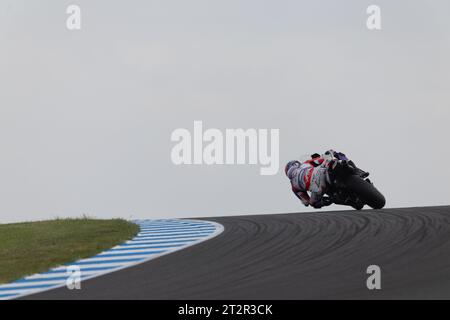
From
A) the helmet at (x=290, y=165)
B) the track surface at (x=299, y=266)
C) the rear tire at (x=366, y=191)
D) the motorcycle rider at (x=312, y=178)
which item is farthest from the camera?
the helmet at (x=290, y=165)

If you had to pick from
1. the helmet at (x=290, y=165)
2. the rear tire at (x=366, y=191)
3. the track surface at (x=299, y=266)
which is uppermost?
the helmet at (x=290, y=165)

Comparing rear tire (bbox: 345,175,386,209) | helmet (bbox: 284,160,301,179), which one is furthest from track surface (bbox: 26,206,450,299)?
helmet (bbox: 284,160,301,179)

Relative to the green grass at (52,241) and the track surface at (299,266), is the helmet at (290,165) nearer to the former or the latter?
the track surface at (299,266)

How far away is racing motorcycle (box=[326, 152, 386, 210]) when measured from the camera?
2083cm

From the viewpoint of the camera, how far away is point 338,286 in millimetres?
12344

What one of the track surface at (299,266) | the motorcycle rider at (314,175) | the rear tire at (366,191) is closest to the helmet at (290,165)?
the motorcycle rider at (314,175)

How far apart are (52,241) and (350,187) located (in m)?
7.56

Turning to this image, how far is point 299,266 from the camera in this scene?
14.1 m

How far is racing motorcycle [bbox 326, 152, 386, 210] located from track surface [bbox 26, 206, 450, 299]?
157 cm

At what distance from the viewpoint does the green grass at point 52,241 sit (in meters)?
15.9

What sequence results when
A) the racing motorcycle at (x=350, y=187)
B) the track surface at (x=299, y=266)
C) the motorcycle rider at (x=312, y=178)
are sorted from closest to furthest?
the track surface at (x=299, y=266) → the racing motorcycle at (x=350, y=187) → the motorcycle rider at (x=312, y=178)

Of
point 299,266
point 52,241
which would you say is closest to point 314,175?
point 52,241

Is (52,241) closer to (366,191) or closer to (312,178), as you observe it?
(312,178)

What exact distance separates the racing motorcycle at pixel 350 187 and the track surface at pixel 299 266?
1.57 m
